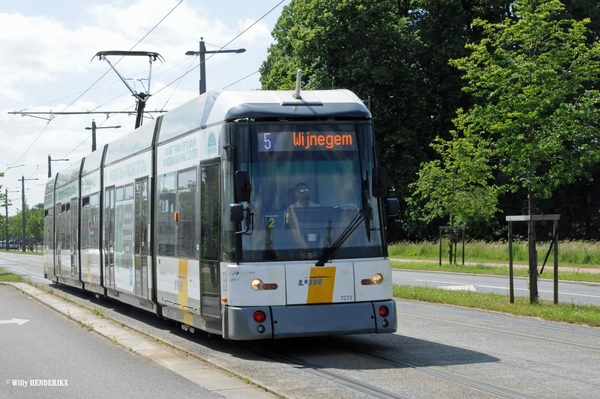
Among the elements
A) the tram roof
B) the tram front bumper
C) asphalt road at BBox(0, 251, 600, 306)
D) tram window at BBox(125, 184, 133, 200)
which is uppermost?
the tram roof

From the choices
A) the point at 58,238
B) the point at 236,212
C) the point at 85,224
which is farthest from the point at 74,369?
Answer: the point at 58,238

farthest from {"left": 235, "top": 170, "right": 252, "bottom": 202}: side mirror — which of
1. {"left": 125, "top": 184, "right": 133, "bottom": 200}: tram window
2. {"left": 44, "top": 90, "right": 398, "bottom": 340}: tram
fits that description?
{"left": 125, "top": 184, "right": 133, "bottom": 200}: tram window

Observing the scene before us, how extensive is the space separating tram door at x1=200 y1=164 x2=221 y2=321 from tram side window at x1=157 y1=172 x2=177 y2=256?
1.60 m

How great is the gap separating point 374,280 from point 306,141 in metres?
1.94

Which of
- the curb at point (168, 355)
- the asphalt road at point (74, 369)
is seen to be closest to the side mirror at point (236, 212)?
the curb at point (168, 355)

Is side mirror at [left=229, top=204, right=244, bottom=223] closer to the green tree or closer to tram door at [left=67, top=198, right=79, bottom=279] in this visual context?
the green tree

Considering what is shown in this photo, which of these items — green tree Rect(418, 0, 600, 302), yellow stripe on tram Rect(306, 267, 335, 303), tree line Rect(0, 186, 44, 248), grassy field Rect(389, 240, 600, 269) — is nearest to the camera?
yellow stripe on tram Rect(306, 267, 335, 303)

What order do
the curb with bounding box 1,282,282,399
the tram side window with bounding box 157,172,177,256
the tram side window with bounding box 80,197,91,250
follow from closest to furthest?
1. the curb with bounding box 1,282,282,399
2. the tram side window with bounding box 157,172,177,256
3. the tram side window with bounding box 80,197,91,250

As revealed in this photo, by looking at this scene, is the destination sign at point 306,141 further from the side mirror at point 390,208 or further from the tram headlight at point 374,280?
the tram headlight at point 374,280

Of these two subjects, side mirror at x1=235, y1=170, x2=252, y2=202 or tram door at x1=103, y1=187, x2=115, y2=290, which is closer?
side mirror at x1=235, y1=170, x2=252, y2=202

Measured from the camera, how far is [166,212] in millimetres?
14586

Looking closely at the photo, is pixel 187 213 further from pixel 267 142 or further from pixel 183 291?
pixel 267 142

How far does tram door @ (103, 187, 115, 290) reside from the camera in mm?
19234

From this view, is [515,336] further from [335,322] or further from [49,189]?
[49,189]
